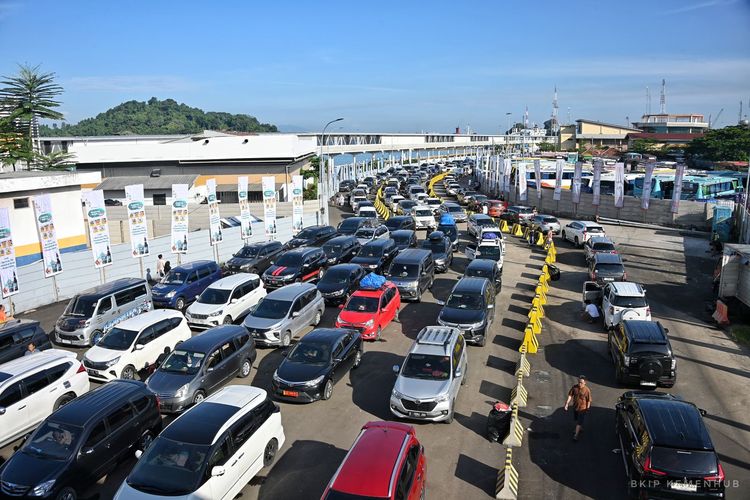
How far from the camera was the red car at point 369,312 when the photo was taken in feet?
60.6

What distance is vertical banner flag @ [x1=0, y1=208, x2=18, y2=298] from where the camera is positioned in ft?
67.5

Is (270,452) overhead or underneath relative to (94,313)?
underneath

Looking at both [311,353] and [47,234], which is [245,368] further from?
[47,234]

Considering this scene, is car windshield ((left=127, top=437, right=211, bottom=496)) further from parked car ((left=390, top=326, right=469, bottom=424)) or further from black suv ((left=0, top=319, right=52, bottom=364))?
black suv ((left=0, top=319, right=52, bottom=364))

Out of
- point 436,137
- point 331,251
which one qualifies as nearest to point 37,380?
point 331,251

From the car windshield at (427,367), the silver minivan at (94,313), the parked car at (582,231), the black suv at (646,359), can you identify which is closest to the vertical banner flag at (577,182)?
the parked car at (582,231)

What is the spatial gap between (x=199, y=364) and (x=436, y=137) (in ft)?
462

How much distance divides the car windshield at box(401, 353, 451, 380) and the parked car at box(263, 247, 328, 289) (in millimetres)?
11520

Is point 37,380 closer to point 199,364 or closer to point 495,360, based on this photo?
point 199,364

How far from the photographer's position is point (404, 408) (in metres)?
12.8

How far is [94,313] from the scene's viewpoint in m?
18.5

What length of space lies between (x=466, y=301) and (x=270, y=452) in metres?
9.51

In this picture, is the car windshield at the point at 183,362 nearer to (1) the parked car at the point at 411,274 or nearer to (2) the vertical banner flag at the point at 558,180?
(1) the parked car at the point at 411,274

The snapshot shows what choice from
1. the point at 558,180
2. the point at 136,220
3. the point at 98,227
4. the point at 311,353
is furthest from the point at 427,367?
the point at 558,180
